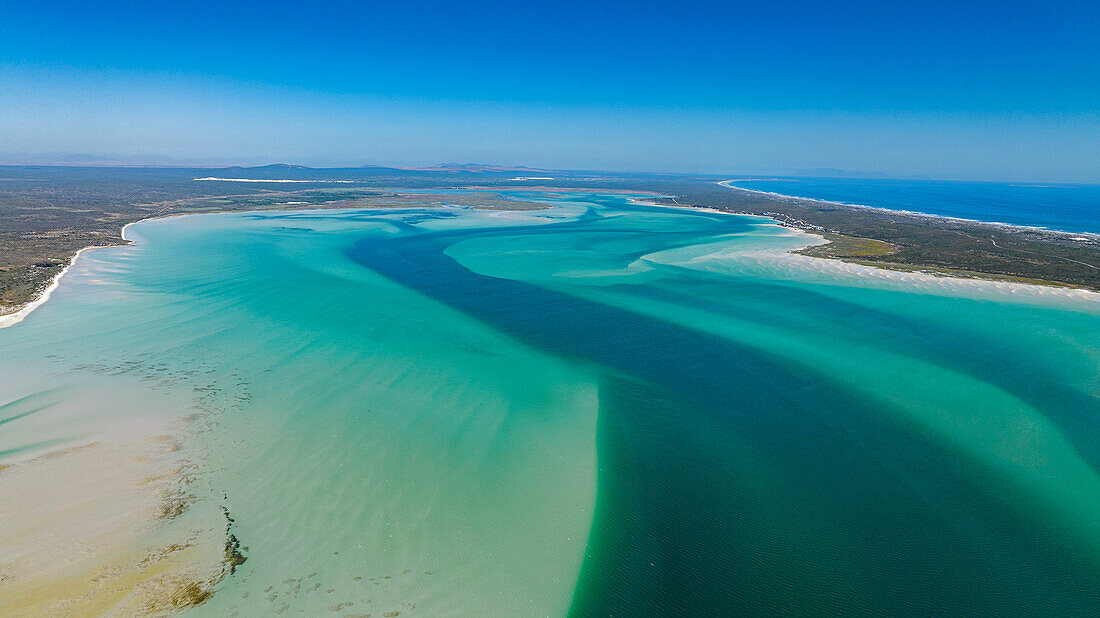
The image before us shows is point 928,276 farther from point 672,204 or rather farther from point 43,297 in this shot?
point 672,204

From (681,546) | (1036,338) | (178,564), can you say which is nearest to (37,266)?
(178,564)

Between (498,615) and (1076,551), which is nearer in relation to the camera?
(498,615)

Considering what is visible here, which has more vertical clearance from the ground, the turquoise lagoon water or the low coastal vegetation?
the low coastal vegetation

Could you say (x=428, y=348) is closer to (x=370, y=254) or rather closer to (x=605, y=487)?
(x=605, y=487)

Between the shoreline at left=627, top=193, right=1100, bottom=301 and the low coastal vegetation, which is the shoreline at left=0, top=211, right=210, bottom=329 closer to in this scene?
the low coastal vegetation

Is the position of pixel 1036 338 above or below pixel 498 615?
above

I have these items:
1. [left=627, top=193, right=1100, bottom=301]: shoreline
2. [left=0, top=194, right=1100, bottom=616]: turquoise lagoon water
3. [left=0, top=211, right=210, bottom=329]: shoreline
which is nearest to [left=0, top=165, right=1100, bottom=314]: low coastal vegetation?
[left=0, top=211, right=210, bottom=329]: shoreline

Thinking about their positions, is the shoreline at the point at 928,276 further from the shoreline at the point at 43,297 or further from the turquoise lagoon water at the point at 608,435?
the shoreline at the point at 43,297

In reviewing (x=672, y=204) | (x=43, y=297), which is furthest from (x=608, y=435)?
(x=672, y=204)

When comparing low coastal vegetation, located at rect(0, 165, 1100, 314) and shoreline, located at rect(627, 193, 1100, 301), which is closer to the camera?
shoreline, located at rect(627, 193, 1100, 301)
